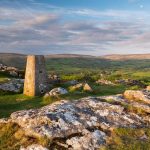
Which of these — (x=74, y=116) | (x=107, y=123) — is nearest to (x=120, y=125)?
(x=107, y=123)

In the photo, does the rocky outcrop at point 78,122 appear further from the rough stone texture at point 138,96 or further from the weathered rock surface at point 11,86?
the weathered rock surface at point 11,86

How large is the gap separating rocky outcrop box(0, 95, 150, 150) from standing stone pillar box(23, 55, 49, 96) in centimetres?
1654

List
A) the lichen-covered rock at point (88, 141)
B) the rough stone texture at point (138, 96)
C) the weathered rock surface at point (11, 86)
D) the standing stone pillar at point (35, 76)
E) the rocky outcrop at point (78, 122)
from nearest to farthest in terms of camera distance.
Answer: the lichen-covered rock at point (88, 141) < the rocky outcrop at point (78, 122) < the rough stone texture at point (138, 96) < the standing stone pillar at point (35, 76) < the weathered rock surface at point (11, 86)

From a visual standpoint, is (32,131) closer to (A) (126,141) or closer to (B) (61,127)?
(B) (61,127)

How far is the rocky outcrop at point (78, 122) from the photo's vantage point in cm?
1841

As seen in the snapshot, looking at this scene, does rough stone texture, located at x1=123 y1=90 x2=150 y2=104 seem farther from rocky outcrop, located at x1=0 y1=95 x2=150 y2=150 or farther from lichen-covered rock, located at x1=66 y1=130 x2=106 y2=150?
lichen-covered rock, located at x1=66 y1=130 x2=106 y2=150

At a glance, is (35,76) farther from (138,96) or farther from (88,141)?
(88,141)

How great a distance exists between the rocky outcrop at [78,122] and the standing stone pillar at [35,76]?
16540 mm

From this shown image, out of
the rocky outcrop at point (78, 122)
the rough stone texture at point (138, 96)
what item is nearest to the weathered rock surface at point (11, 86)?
the rough stone texture at point (138, 96)

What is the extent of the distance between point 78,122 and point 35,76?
66.0 ft

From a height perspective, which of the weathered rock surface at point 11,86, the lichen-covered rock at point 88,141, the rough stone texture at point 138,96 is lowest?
the weathered rock surface at point 11,86

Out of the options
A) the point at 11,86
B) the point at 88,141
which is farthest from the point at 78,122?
the point at 11,86

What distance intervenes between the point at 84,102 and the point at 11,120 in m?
5.27

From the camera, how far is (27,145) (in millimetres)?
18203
